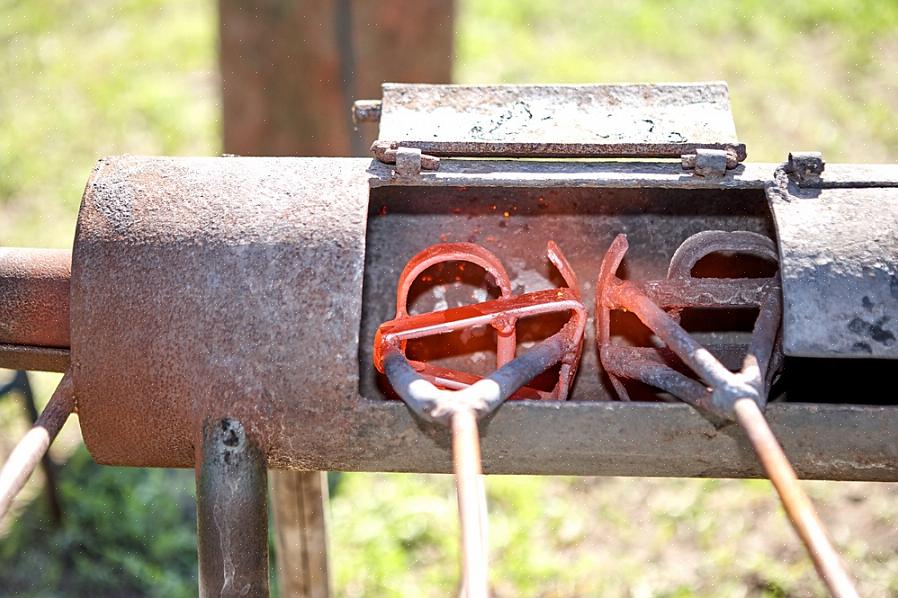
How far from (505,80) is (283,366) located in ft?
12.4

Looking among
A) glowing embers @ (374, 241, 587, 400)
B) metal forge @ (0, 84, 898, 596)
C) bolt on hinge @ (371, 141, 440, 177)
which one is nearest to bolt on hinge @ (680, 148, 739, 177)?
metal forge @ (0, 84, 898, 596)

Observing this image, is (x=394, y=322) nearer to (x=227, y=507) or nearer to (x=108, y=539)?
(x=227, y=507)

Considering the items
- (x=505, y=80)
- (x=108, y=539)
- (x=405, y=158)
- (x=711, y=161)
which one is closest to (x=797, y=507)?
(x=711, y=161)

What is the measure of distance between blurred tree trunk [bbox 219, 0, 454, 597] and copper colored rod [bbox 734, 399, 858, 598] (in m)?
2.22

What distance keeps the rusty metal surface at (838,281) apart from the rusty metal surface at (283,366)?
0.09m

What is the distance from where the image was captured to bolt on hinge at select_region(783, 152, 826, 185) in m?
1.41

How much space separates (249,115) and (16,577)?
155 centimetres

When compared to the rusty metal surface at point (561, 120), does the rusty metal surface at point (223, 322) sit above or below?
below

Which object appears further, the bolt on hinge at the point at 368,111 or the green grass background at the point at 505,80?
the green grass background at the point at 505,80

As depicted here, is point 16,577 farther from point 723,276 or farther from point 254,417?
point 723,276

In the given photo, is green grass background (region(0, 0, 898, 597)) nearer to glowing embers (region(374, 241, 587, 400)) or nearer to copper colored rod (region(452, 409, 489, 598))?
glowing embers (region(374, 241, 587, 400))

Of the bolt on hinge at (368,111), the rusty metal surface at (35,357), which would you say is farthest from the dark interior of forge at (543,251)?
the rusty metal surface at (35,357)

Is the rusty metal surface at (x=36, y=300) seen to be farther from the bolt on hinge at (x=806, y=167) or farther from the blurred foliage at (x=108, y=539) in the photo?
the blurred foliage at (x=108, y=539)

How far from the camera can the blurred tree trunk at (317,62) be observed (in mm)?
3072
